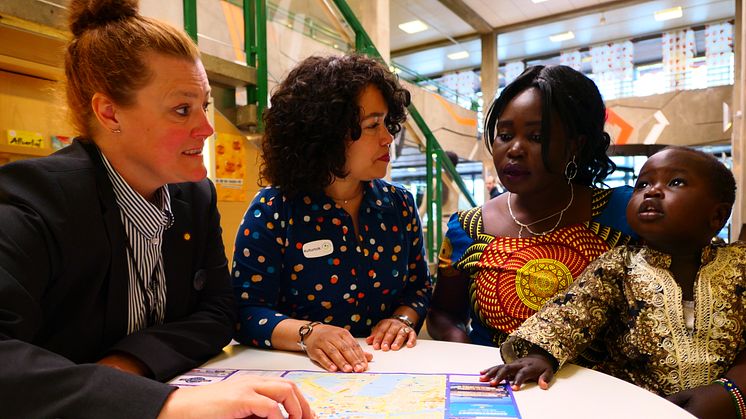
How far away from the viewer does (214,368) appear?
1273 mm

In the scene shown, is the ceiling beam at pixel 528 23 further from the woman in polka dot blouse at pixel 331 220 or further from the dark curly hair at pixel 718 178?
the dark curly hair at pixel 718 178

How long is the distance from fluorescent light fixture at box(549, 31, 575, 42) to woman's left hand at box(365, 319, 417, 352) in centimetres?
1215

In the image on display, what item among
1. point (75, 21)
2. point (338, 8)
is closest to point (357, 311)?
point (75, 21)

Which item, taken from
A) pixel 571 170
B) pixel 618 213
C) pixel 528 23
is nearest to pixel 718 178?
pixel 618 213

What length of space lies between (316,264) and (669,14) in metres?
12.0

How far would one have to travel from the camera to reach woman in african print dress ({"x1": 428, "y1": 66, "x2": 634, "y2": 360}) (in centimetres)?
155

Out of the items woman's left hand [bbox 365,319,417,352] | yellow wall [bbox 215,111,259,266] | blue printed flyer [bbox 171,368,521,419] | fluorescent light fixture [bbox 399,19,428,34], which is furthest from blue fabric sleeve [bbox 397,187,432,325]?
fluorescent light fixture [bbox 399,19,428,34]

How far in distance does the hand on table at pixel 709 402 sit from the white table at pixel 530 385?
18 centimetres

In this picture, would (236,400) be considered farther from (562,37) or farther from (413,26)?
(562,37)

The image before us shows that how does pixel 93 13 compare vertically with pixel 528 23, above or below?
below

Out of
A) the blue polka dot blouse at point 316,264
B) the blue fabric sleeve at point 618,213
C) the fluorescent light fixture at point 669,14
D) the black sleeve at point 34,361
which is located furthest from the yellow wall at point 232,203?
the fluorescent light fixture at point 669,14

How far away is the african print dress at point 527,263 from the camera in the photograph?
1.53 m

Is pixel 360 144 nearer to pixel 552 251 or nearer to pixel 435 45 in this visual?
pixel 552 251

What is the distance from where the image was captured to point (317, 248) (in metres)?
1.60
